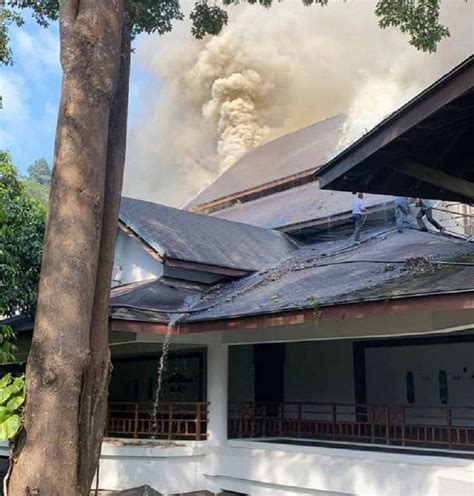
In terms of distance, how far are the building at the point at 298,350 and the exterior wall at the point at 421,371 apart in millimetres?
27

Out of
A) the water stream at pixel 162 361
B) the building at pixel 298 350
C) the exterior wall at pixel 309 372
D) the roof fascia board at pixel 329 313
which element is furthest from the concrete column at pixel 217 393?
the exterior wall at pixel 309 372

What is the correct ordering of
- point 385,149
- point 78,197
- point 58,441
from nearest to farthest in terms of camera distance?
point 58,441 < point 78,197 < point 385,149

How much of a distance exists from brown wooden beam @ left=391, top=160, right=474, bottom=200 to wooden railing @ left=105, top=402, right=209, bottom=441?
5.08 m

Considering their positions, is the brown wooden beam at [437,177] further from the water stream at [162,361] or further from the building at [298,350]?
the water stream at [162,361]

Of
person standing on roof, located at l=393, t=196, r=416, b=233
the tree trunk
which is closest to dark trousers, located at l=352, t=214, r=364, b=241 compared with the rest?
person standing on roof, located at l=393, t=196, r=416, b=233

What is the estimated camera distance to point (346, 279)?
355 inches

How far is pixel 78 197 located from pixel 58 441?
5.24 ft

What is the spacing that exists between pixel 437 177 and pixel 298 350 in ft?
23.0

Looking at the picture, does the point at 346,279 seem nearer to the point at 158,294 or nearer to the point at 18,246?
the point at 158,294

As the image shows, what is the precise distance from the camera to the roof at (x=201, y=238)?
40.6ft

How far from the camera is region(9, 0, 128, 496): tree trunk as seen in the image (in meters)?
3.96

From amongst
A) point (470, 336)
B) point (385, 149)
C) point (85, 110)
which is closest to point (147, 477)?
point (470, 336)

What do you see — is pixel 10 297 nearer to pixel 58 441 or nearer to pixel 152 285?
pixel 152 285

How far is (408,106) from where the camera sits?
6.19 m
